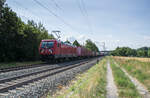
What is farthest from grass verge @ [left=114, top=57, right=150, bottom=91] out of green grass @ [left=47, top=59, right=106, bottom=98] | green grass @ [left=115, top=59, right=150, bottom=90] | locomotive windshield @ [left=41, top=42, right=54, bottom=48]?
locomotive windshield @ [left=41, top=42, right=54, bottom=48]

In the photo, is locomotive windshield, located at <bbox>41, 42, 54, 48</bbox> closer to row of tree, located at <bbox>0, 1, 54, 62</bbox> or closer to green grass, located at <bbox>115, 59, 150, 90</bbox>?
row of tree, located at <bbox>0, 1, 54, 62</bbox>

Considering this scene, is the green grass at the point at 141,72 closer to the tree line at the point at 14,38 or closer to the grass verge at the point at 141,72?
the grass verge at the point at 141,72

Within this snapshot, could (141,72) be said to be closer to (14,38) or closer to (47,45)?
(47,45)

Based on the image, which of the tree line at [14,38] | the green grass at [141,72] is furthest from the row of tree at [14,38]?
the green grass at [141,72]

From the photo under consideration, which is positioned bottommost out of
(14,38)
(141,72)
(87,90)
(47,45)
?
(141,72)

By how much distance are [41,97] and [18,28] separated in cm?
1882

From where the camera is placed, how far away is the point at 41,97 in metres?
4.98

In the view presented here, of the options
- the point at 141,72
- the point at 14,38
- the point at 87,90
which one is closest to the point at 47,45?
the point at 14,38

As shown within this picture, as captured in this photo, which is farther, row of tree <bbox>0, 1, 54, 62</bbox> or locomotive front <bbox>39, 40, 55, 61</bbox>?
row of tree <bbox>0, 1, 54, 62</bbox>

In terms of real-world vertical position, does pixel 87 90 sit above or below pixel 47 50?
below

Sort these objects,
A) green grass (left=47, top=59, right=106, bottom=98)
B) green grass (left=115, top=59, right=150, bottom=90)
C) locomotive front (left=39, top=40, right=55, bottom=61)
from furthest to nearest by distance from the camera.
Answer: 1. locomotive front (left=39, top=40, right=55, bottom=61)
2. green grass (left=115, top=59, right=150, bottom=90)
3. green grass (left=47, top=59, right=106, bottom=98)

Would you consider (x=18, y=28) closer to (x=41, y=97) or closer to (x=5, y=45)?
(x=5, y=45)

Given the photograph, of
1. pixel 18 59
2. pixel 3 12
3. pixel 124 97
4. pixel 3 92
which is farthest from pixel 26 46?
Result: pixel 124 97

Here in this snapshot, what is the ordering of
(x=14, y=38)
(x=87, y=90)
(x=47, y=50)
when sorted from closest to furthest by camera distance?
(x=87, y=90) → (x=47, y=50) → (x=14, y=38)
